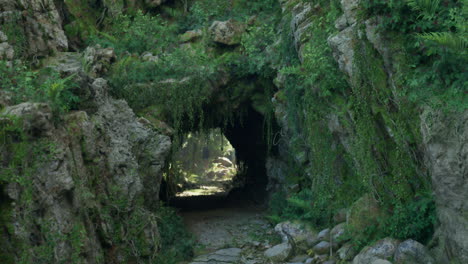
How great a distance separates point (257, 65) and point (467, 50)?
24.9ft

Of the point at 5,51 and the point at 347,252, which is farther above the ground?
the point at 5,51

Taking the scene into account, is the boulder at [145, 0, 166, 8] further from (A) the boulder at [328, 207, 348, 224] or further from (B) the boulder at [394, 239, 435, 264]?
(B) the boulder at [394, 239, 435, 264]

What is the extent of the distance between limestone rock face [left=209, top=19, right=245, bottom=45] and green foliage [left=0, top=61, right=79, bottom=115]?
5.88 meters

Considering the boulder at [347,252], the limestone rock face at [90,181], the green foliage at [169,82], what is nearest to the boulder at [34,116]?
the limestone rock face at [90,181]

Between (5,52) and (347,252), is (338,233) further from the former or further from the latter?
(5,52)

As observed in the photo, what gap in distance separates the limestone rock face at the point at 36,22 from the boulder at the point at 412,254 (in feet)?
32.3

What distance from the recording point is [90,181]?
8156 millimetres

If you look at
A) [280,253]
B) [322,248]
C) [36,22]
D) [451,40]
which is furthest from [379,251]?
[36,22]

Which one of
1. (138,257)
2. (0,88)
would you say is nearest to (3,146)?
(0,88)

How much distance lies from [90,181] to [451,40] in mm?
6295

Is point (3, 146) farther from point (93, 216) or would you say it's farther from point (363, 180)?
point (363, 180)

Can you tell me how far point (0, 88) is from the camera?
Result: 27.4 ft

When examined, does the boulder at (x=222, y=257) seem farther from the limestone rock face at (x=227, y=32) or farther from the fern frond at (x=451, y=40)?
the fern frond at (x=451, y=40)

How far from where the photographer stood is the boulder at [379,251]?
7637 mm
